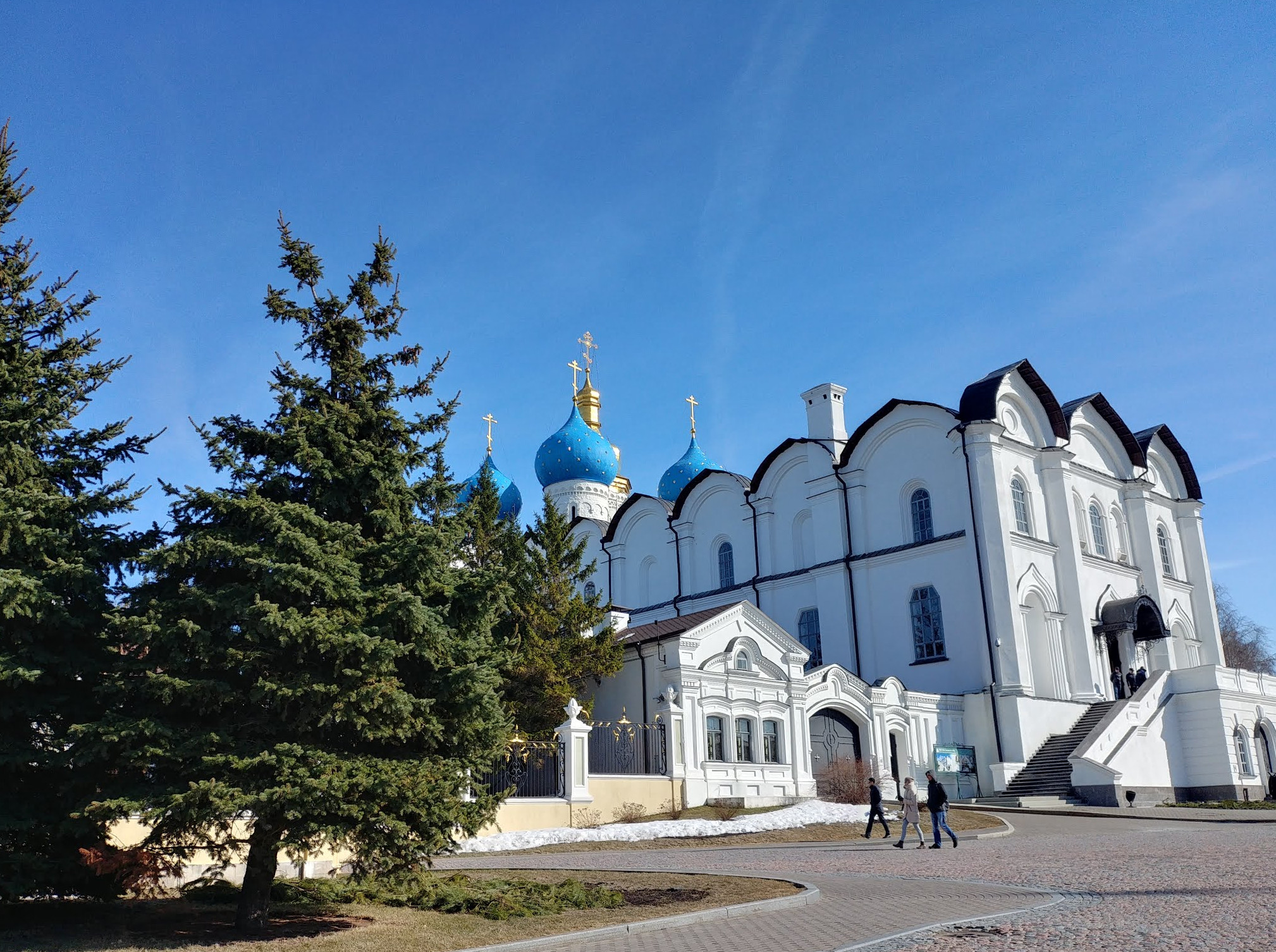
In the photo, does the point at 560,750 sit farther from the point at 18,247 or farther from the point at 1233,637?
the point at 1233,637

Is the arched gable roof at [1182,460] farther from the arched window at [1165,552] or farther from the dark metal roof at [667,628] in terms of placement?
the dark metal roof at [667,628]

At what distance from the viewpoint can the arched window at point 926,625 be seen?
34812 millimetres

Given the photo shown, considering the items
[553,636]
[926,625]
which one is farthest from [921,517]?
[553,636]

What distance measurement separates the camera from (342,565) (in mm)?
10375

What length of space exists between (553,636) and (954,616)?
563 inches

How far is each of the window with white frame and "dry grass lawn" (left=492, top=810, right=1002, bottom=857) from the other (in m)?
4.26

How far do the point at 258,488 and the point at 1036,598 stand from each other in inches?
1175

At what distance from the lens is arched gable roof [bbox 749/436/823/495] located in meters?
39.9

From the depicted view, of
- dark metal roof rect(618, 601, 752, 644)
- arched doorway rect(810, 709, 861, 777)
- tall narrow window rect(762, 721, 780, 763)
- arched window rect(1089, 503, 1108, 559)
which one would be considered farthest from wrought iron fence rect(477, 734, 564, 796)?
arched window rect(1089, 503, 1108, 559)

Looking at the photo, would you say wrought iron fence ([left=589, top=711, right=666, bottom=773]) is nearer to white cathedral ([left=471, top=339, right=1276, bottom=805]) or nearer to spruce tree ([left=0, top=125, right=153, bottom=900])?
white cathedral ([left=471, top=339, right=1276, bottom=805])

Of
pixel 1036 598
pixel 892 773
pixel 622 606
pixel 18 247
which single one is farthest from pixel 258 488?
pixel 622 606

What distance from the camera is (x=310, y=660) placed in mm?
10266

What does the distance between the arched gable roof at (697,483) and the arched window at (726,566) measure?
252cm

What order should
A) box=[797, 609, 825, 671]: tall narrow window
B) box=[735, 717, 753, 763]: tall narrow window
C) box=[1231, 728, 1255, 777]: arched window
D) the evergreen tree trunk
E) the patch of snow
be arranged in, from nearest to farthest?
the evergreen tree trunk
the patch of snow
box=[735, 717, 753, 763]: tall narrow window
box=[1231, 728, 1255, 777]: arched window
box=[797, 609, 825, 671]: tall narrow window
